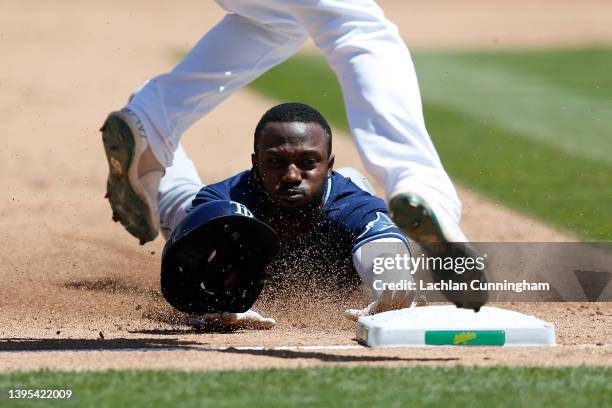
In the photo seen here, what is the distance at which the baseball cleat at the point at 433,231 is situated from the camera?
362cm

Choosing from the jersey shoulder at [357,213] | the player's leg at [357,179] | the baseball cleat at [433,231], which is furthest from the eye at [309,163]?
the baseball cleat at [433,231]

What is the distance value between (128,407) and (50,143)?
8744mm

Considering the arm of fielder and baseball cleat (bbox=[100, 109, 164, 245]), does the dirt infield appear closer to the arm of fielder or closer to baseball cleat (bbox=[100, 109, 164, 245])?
the arm of fielder

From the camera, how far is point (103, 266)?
21.6 ft

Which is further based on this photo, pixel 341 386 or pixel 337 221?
pixel 337 221

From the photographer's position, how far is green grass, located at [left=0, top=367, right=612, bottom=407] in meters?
3.27

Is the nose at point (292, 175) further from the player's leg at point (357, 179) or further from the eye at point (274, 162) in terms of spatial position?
the player's leg at point (357, 179)

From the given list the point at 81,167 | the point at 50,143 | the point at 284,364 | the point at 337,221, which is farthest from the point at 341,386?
the point at 50,143

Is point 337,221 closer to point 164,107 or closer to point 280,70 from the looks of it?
point 164,107

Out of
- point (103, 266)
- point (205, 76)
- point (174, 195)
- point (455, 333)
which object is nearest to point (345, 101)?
point (455, 333)

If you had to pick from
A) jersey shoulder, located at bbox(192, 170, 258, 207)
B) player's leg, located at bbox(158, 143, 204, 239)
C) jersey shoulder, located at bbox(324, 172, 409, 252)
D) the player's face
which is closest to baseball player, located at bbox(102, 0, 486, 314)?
jersey shoulder, located at bbox(192, 170, 258, 207)

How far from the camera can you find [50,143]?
11672mm

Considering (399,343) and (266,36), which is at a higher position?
(266,36)

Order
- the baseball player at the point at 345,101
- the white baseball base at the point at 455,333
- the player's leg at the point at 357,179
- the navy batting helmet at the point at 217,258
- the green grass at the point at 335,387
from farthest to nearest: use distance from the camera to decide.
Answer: the player's leg at the point at 357,179 → the navy batting helmet at the point at 217,258 → the white baseball base at the point at 455,333 → the baseball player at the point at 345,101 → the green grass at the point at 335,387
